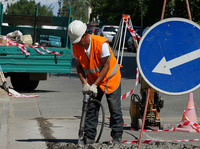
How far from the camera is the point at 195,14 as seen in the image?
88.7ft

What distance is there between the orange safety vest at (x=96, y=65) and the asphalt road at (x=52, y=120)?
3.42 feet

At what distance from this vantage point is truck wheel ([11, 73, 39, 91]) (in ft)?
49.0

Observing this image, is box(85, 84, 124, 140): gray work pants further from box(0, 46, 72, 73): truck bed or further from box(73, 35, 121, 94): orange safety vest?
box(0, 46, 72, 73): truck bed

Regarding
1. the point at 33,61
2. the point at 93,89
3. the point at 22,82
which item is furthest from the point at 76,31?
the point at 22,82

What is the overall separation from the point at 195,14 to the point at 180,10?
0.79 meters

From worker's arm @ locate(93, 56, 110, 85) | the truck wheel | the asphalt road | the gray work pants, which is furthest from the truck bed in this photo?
worker's arm @ locate(93, 56, 110, 85)

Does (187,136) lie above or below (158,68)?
below

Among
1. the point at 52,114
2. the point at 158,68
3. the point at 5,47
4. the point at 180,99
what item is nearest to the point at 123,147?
the point at 158,68

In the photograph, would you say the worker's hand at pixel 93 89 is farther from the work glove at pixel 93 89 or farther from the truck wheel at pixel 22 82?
the truck wheel at pixel 22 82

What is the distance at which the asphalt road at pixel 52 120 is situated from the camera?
7395 mm

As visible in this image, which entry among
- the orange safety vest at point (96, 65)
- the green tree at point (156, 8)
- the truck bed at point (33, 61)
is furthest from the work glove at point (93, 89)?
the green tree at point (156, 8)

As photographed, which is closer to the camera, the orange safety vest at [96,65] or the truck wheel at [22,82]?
the orange safety vest at [96,65]

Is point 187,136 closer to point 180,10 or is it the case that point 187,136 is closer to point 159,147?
point 159,147

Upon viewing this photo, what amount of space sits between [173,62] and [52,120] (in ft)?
13.7
